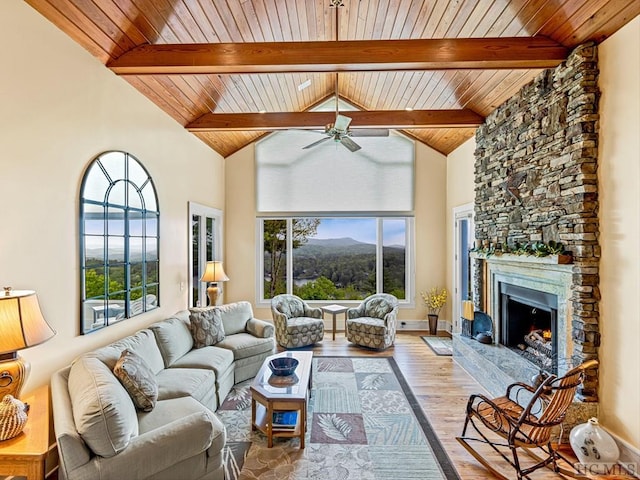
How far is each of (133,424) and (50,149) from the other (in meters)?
2.12

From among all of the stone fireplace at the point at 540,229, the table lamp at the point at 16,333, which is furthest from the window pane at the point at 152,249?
the stone fireplace at the point at 540,229

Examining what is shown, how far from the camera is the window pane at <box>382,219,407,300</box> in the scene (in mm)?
7430

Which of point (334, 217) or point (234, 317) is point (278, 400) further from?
point (334, 217)

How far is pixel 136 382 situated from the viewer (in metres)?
2.72

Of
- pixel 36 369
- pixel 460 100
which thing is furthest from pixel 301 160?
pixel 36 369

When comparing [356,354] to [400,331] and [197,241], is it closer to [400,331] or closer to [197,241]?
[400,331]

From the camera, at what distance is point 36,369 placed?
2.66 m

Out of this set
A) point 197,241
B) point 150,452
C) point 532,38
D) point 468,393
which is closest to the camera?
point 150,452

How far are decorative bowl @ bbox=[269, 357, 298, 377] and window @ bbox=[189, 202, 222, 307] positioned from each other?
2.49 meters

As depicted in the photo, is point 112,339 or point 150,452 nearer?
point 150,452

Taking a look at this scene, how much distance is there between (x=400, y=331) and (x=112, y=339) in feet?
17.0

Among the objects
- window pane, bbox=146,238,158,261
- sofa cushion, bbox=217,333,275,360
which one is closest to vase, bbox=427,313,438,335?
sofa cushion, bbox=217,333,275,360

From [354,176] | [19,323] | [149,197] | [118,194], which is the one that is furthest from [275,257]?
[19,323]

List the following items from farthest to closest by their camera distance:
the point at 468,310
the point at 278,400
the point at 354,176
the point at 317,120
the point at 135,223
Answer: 1. the point at 354,176
2. the point at 317,120
3. the point at 468,310
4. the point at 135,223
5. the point at 278,400
